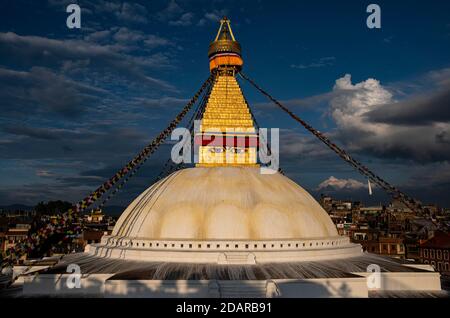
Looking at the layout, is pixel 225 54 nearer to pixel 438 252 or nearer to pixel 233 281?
pixel 233 281

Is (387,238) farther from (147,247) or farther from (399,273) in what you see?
(147,247)

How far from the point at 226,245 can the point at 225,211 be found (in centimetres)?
136

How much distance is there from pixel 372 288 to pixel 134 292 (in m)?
7.49

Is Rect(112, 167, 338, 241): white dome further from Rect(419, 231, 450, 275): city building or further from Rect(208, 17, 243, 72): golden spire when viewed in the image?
Rect(419, 231, 450, 275): city building

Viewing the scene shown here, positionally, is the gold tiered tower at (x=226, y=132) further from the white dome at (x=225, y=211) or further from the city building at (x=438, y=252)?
the city building at (x=438, y=252)

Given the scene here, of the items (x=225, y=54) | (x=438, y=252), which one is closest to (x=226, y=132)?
(x=225, y=54)

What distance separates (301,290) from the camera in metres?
13.1

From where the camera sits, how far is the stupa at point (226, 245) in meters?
13.2

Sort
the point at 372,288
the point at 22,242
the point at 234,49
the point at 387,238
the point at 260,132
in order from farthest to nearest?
1. the point at 387,238
2. the point at 234,49
3. the point at 260,132
4. the point at 22,242
5. the point at 372,288

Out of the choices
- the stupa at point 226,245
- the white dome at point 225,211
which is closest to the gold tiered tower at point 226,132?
the stupa at point 226,245

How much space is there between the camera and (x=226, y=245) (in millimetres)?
15805

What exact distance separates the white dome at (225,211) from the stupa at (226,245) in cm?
4
